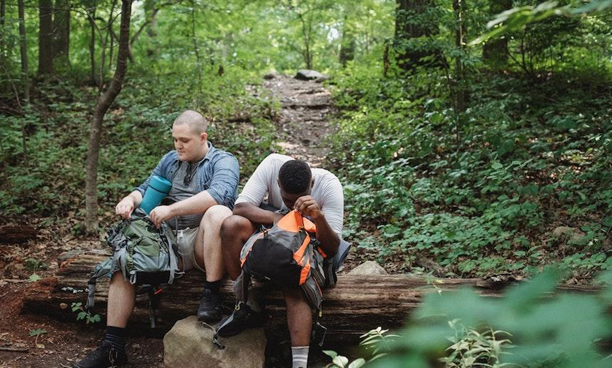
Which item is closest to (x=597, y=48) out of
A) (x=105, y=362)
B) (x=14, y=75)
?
(x=105, y=362)

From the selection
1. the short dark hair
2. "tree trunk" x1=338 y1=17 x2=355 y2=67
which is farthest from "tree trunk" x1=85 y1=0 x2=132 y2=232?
"tree trunk" x1=338 y1=17 x2=355 y2=67

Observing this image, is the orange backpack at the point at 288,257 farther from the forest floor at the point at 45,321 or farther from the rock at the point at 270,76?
the rock at the point at 270,76

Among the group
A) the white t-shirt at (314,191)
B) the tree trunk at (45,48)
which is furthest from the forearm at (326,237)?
the tree trunk at (45,48)

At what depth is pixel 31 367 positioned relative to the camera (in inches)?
151

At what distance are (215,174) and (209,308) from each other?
104 cm

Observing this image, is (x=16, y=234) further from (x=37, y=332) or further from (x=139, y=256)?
(x=139, y=256)

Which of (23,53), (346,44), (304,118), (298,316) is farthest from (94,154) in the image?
(346,44)

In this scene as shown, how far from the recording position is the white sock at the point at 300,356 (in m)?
3.44

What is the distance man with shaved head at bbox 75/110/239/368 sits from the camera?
12.8 feet

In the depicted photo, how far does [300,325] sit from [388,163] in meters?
4.83

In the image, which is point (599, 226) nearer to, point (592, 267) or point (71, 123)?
point (592, 267)

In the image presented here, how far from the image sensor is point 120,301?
3916 millimetres

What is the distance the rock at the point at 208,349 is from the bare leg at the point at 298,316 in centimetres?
42

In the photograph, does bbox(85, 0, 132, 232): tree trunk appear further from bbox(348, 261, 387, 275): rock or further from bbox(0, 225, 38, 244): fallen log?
bbox(348, 261, 387, 275): rock
